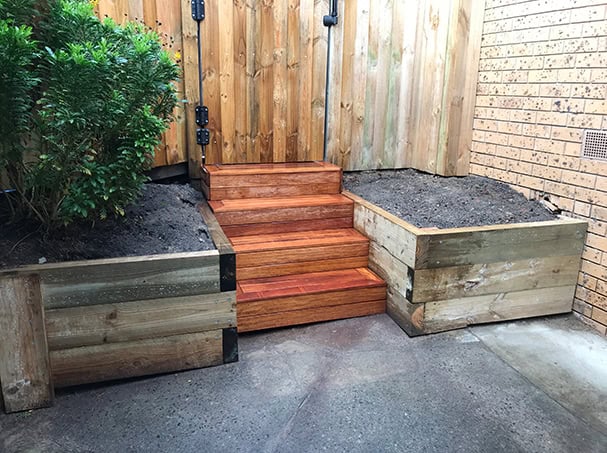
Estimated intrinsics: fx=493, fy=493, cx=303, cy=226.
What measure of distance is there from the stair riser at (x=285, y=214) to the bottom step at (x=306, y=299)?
472mm

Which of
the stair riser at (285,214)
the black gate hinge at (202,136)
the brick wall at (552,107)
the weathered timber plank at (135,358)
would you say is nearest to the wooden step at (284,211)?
the stair riser at (285,214)

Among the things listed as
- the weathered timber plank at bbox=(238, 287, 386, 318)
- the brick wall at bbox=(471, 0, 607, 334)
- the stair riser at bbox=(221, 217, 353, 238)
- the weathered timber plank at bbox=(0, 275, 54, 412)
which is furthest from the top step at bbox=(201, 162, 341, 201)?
the weathered timber plank at bbox=(0, 275, 54, 412)

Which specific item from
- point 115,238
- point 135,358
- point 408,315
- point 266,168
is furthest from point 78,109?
point 408,315

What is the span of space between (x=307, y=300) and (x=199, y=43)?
207 cm

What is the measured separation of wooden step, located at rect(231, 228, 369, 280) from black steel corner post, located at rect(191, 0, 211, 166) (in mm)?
937

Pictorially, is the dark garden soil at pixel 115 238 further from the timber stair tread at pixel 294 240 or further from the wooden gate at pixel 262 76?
the wooden gate at pixel 262 76

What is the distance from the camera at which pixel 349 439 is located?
1982mm

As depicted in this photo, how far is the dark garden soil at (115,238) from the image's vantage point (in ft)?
7.61

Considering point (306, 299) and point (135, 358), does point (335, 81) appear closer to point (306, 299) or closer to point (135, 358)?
point (306, 299)

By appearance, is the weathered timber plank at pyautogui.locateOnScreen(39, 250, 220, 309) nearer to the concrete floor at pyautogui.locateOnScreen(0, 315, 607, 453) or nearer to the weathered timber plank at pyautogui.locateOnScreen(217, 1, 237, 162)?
the concrete floor at pyautogui.locateOnScreen(0, 315, 607, 453)

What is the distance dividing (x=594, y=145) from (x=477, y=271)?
3.36 feet

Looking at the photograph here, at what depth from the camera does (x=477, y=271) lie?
2.87 metres

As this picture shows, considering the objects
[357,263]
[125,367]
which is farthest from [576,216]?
[125,367]

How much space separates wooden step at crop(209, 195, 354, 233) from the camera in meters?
3.33
